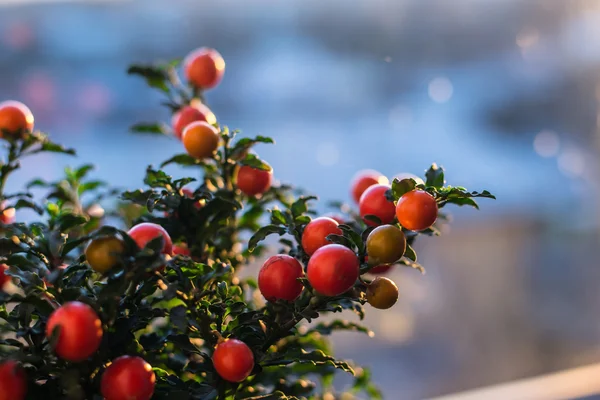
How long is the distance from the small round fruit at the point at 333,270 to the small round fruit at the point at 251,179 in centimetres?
15

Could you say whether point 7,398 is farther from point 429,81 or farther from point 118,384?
point 429,81

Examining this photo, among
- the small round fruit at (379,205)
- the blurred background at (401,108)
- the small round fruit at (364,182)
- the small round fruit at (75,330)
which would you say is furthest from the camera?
the blurred background at (401,108)

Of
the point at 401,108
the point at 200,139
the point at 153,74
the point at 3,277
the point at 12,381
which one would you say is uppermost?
the point at 401,108

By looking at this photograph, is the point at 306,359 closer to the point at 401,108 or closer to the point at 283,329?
the point at 283,329

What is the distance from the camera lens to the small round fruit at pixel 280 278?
44cm

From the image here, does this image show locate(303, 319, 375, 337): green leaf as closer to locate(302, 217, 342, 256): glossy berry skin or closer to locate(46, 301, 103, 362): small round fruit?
locate(302, 217, 342, 256): glossy berry skin

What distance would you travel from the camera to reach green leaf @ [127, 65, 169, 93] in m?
0.60

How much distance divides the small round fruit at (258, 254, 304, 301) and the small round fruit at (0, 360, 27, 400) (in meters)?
0.17

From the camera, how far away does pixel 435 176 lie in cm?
45

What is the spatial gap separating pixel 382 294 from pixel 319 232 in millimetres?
66

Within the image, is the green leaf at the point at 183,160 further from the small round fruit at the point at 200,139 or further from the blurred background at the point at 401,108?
the blurred background at the point at 401,108

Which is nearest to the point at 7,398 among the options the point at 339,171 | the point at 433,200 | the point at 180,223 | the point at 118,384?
the point at 118,384

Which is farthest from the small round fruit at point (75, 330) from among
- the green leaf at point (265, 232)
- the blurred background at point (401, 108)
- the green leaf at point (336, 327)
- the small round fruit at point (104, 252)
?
the blurred background at point (401, 108)

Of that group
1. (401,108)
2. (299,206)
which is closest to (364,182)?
(299,206)
